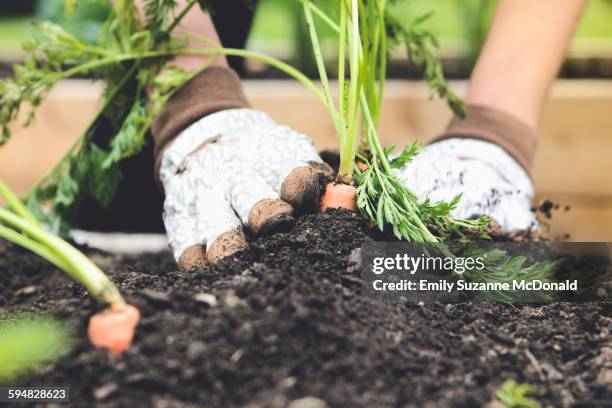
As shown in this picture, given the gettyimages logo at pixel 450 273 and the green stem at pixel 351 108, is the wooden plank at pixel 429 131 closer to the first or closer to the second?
the green stem at pixel 351 108

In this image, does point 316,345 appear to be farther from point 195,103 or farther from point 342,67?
point 195,103

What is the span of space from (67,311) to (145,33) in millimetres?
668

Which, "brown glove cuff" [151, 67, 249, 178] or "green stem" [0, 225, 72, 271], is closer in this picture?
"green stem" [0, 225, 72, 271]

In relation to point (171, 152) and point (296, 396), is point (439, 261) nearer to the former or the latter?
point (296, 396)

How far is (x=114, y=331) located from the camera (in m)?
0.78

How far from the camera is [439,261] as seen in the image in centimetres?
104

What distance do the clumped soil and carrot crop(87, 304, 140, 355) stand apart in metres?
0.01

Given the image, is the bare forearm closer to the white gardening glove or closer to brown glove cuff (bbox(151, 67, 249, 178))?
the white gardening glove

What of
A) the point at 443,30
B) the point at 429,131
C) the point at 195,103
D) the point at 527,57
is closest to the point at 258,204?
the point at 195,103

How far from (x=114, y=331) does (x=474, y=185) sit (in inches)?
33.5

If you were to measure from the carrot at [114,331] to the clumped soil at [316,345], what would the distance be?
0.05 feet

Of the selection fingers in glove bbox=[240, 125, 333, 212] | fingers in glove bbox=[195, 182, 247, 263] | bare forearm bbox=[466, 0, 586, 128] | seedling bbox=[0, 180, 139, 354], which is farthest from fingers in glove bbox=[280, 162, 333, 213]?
bare forearm bbox=[466, 0, 586, 128]

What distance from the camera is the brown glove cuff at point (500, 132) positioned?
156 centimetres

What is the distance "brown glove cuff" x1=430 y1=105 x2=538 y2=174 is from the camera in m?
1.56
